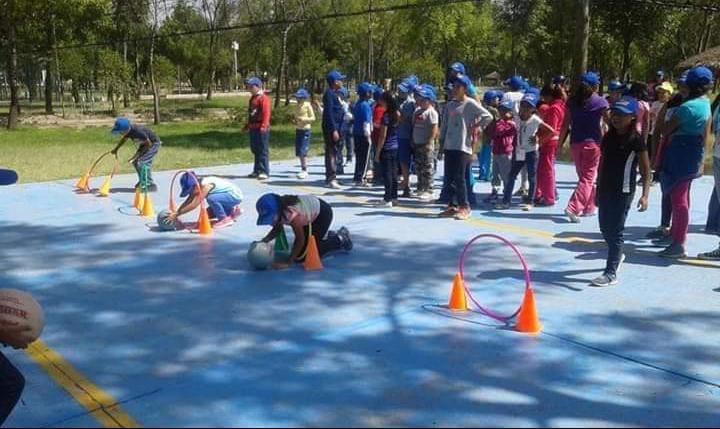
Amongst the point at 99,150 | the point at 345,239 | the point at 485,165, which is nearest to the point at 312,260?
the point at 345,239

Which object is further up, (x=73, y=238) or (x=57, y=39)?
(x=57, y=39)

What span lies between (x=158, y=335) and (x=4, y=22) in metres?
28.8

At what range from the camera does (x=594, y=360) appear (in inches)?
171

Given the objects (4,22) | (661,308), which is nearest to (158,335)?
(661,308)

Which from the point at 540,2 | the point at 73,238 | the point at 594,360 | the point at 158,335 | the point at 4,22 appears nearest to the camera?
the point at 594,360

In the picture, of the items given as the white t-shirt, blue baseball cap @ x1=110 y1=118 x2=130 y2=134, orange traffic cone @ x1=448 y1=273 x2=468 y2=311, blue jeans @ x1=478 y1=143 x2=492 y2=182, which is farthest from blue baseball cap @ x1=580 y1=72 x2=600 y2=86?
blue baseball cap @ x1=110 y1=118 x2=130 y2=134

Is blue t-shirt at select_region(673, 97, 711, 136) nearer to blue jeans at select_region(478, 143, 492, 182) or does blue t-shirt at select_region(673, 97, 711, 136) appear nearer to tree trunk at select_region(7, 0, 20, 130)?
blue jeans at select_region(478, 143, 492, 182)

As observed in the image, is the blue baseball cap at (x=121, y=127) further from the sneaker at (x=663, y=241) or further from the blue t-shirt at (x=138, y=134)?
the sneaker at (x=663, y=241)

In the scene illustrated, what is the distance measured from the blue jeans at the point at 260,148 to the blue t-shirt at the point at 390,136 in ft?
10.6

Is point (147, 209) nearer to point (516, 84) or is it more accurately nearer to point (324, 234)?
point (324, 234)

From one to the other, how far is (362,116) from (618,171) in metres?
5.69

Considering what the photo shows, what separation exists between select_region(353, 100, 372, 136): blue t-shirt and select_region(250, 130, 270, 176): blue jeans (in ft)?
6.45

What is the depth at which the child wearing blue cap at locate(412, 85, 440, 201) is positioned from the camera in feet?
31.1

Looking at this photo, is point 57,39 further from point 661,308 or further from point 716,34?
point 716,34
